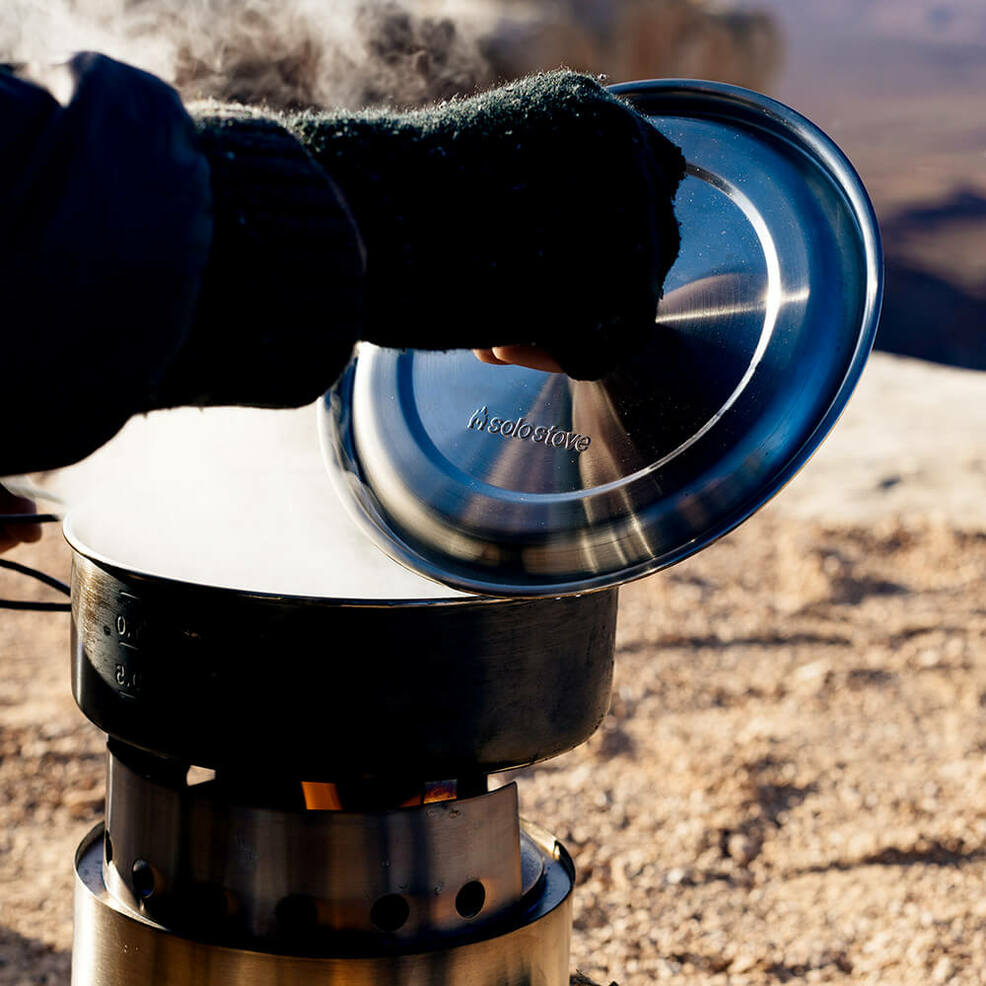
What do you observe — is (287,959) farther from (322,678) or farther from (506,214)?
(506,214)

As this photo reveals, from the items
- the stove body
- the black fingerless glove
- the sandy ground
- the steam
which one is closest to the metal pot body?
the stove body

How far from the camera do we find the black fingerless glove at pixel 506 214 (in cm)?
93

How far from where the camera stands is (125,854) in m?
1.41

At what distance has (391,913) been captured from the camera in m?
1.34

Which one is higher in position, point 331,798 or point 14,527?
point 14,527

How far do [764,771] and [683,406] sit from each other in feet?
5.92

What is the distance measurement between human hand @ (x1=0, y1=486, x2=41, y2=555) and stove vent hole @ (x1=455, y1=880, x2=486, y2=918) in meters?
0.72

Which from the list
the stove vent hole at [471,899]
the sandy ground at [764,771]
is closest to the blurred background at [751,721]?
the sandy ground at [764,771]

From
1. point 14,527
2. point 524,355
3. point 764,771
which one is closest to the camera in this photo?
point 524,355

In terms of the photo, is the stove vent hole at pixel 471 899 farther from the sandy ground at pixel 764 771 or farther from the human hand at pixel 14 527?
the sandy ground at pixel 764 771

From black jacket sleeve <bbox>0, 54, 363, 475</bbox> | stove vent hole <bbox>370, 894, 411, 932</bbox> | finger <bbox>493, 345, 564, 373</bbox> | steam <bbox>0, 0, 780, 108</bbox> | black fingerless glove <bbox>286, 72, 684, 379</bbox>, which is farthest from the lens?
steam <bbox>0, 0, 780, 108</bbox>

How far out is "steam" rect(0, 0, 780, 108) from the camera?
8.51 feet

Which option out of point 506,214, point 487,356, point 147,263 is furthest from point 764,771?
point 147,263

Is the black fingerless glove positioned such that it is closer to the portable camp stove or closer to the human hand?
the portable camp stove
